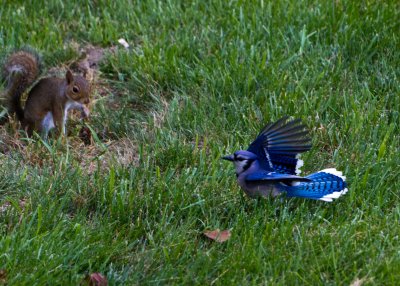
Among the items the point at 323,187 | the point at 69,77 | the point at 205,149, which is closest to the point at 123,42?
the point at 69,77

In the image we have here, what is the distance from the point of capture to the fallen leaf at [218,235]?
386cm

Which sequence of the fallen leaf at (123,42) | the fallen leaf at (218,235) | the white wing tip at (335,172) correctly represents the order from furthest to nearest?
1. the fallen leaf at (123,42)
2. the white wing tip at (335,172)
3. the fallen leaf at (218,235)

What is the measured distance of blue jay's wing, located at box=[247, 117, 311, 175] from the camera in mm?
4032

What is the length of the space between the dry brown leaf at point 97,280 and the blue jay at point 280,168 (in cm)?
88

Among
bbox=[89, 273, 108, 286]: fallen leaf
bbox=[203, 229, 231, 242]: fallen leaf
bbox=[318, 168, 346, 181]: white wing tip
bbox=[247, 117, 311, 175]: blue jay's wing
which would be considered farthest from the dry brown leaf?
bbox=[318, 168, 346, 181]: white wing tip

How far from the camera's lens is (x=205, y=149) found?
4.64m

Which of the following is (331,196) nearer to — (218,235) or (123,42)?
(218,235)

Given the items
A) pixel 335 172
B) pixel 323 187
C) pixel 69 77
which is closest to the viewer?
pixel 323 187

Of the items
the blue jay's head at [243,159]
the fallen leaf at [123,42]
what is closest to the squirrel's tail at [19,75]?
the fallen leaf at [123,42]

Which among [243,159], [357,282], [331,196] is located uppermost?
[243,159]

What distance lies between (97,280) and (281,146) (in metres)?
1.12

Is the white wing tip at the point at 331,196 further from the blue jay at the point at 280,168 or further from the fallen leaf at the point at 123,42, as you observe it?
the fallen leaf at the point at 123,42

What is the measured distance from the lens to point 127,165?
455 centimetres

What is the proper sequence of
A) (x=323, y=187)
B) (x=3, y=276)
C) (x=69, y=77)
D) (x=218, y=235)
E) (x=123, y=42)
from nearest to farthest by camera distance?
(x=3, y=276)
(x=218, y=235)
(x=323, y=187)
(x=69, y=77)
(x=123, y=42)
